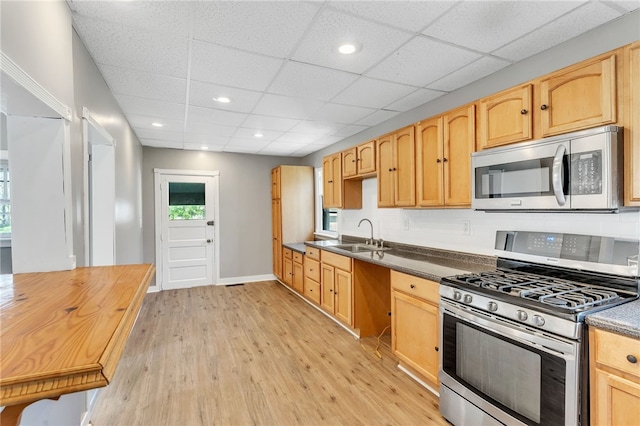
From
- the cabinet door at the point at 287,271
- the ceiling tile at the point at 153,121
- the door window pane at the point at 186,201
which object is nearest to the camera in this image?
the ceiling tile at the point at 153,121

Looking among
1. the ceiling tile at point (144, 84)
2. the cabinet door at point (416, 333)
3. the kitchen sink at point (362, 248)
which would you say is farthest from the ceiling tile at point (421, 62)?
the kitchen sink at point (362, 248)

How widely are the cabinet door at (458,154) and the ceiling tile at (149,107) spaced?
264cm

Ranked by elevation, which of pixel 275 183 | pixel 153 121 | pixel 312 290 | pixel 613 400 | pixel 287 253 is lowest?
pixel 312 290

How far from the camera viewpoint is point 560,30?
6.30 ft

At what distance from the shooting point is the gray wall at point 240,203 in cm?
565

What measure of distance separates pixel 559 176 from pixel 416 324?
4.61ft

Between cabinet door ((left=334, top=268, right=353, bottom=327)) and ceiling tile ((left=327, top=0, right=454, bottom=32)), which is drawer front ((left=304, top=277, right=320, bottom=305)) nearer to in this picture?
cabinet door ((left=334, top=268, right=353, bottom=327))

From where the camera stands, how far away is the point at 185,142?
499 centimetres

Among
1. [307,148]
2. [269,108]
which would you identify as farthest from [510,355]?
[307,148]

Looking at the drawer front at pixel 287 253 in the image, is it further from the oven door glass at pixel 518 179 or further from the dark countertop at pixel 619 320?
the dark countertop at pixel 619 320

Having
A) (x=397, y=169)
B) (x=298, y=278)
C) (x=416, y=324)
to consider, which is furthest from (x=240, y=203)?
(x=416, y=324)

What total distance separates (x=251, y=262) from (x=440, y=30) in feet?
16.6

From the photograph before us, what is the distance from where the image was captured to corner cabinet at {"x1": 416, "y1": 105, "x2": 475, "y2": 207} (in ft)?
7.89

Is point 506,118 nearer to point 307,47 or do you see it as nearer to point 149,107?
point 307,47
